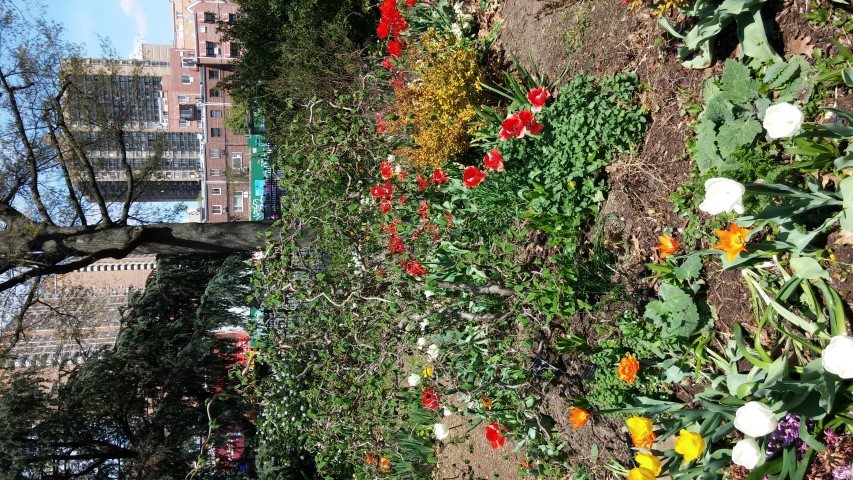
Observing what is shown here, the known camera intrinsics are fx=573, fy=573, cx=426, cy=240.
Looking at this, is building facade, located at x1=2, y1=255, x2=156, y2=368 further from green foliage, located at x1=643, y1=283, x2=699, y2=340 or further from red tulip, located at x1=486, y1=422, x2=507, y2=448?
green foliage, located at x1=643, y1=283, x2=699, y2=340

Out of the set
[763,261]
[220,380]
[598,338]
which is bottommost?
[220,380]

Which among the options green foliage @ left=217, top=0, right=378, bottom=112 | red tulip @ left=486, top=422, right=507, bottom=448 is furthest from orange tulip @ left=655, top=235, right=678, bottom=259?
green foliage @ left=217, top=0, right=378, bottom=112

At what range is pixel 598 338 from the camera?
13.2 feet

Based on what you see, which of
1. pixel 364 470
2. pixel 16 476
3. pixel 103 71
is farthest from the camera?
pixel 103 71

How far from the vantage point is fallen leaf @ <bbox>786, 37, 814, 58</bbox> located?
2.72 m

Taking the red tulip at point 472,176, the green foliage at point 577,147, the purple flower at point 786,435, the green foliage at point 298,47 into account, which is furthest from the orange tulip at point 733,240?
the green foliage at point 298,47

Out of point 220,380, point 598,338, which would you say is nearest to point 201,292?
point 220,380

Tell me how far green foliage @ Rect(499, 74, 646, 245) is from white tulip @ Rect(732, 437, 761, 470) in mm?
1934

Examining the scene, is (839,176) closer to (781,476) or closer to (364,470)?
(781,476)

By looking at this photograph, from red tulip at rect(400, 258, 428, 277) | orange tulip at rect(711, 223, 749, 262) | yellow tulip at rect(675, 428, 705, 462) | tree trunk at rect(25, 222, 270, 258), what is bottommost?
tree trunk at rect(25, 222, 270, 258)

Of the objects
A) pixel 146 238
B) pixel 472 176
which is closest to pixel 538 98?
pixel 472 176

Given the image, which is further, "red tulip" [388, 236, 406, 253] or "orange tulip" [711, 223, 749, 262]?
"red tulip" [388, 236, 406, 253]

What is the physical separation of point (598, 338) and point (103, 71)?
9.02 metres

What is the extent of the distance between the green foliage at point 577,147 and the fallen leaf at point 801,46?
3.25 feet
